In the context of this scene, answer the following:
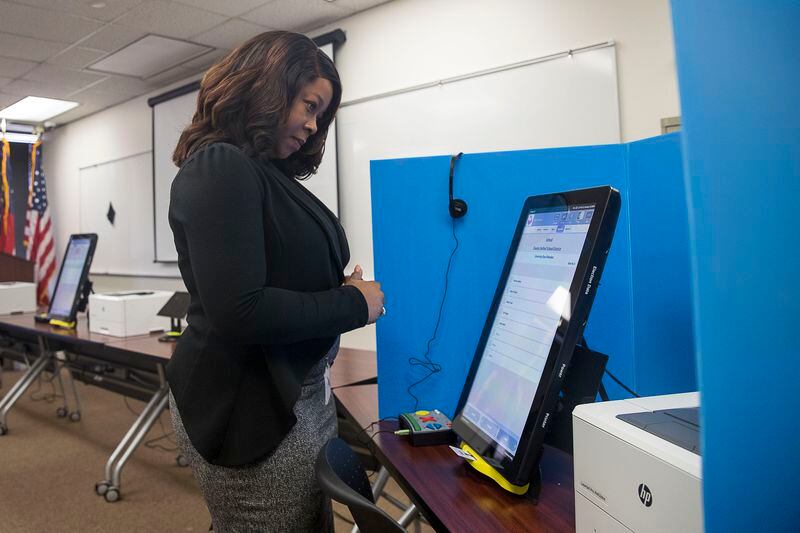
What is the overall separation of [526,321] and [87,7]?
13.1 feet

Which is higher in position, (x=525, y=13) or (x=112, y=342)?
(x=525, y=13)

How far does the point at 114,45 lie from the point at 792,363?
5.07 meters

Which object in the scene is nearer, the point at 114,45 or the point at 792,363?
the point at 792,363

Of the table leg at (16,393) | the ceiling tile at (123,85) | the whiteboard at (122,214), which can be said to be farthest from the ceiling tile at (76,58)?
the table leg at (16,393)

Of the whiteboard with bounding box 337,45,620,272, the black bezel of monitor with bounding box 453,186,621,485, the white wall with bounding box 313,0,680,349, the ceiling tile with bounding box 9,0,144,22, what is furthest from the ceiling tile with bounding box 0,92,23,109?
the black bezel of monitor with bounding box 453,186,621,485

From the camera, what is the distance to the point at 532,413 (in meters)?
0.83

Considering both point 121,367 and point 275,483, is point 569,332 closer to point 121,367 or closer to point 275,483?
point 275,483

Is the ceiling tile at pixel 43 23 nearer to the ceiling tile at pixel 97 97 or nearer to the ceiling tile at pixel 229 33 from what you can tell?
the ceiling tile at pixel 229 33

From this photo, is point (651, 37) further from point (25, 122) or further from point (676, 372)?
point (25, 122)

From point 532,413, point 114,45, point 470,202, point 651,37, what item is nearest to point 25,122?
point 114,45

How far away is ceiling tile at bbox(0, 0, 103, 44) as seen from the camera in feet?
12.5

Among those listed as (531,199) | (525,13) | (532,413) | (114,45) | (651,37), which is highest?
(114,45)

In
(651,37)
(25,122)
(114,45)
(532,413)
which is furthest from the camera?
(25,122)

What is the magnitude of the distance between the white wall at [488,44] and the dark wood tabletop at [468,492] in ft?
7.00
